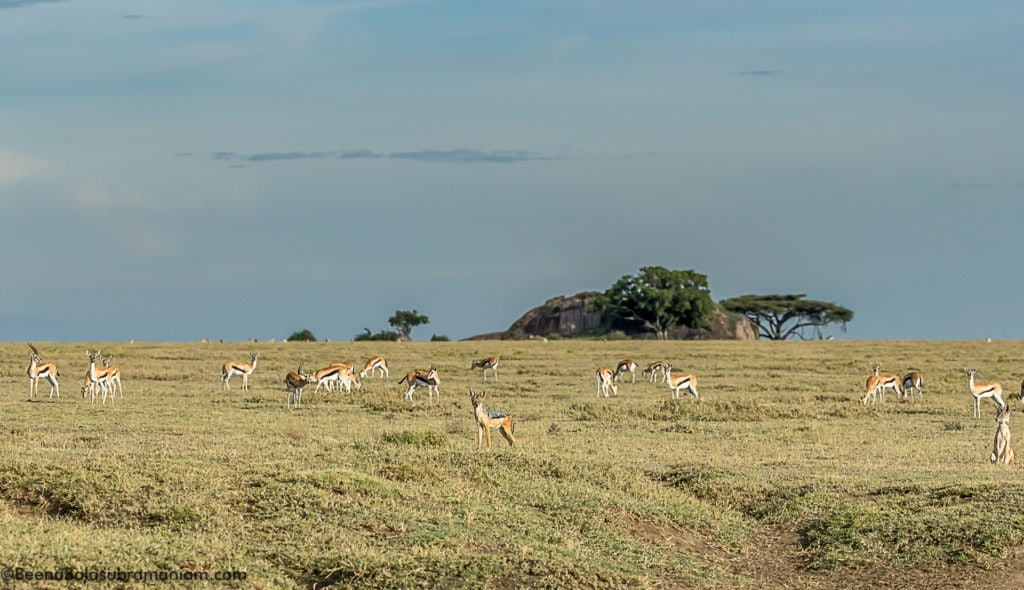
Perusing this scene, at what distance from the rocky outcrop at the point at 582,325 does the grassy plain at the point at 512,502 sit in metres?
54.4

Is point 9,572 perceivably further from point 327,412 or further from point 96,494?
point 327,412

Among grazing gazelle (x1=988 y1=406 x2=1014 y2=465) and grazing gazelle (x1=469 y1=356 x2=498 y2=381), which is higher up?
grazing gazelle (x1=469 y1=356 x2=498 y2=381)

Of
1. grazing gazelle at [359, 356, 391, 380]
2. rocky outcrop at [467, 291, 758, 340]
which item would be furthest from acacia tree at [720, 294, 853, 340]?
grazing gazelle at [359, 356, 391, 380]

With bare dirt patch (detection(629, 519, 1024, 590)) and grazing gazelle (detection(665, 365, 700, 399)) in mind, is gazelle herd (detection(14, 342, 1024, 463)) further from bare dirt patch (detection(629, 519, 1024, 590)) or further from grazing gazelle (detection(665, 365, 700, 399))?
bare dirt patch (detection(629, 519, 1024, 590))

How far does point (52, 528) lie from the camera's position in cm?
906

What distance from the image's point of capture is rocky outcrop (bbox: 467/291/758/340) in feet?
243

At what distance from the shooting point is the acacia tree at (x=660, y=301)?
2704 inches

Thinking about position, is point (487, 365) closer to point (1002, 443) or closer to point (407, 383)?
point (407, 383)

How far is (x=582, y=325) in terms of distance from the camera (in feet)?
259

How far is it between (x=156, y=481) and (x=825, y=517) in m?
5.86

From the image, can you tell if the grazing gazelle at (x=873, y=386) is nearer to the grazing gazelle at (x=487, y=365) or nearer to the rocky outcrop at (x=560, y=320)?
the grazing gazelle at (x=487, y=365)

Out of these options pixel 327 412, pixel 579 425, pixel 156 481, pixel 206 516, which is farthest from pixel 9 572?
pixel 327 412

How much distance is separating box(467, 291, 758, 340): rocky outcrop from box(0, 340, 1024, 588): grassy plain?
179 feet

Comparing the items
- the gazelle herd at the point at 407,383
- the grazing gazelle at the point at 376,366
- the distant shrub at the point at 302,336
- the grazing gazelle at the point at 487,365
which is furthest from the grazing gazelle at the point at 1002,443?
the distant shrub at the point at 302,336
